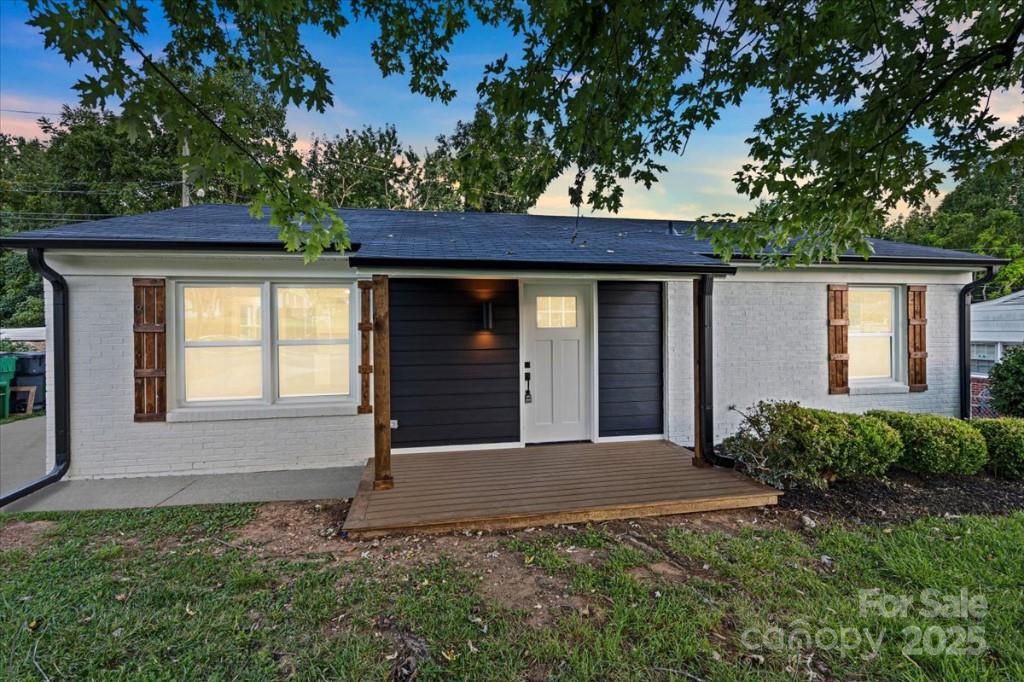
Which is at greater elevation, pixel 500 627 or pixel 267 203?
pixel 267 203

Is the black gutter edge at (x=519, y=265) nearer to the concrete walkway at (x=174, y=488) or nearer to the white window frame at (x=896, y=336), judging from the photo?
the concrete walkway at (x=174, y=488)

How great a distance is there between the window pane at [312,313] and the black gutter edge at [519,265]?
64.3 inches

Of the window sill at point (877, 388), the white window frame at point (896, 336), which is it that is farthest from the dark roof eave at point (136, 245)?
the white window frame at point (896, 336)

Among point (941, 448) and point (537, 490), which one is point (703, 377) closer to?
point (537, 490)

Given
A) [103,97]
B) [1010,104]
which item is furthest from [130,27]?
[1010,104]

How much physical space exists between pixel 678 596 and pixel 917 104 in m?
3.50

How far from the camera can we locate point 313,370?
5219mm

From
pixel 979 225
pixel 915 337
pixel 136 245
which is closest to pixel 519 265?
pixel 136 245

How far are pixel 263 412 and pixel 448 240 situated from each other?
2938mm

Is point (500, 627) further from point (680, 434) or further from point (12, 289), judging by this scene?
point (12, 289)

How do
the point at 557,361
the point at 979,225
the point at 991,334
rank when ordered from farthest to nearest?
the point at 979,225 → the point at 991,334 → the point at 557,361

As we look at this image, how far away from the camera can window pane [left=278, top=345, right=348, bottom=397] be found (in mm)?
5145

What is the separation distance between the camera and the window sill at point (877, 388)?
6.00 m

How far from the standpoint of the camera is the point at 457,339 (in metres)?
5.23
